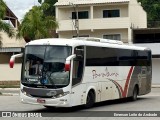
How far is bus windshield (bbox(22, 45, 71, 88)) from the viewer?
1958 cm

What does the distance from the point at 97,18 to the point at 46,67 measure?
3344 cm

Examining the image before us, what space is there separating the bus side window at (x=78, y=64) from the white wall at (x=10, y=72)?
1112 inches

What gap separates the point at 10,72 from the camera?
159 feet

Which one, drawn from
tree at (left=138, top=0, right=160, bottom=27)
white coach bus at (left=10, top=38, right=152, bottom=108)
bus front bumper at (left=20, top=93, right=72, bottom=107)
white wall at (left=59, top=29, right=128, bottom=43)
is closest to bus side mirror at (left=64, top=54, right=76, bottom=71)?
white coach bus at (left=10, top=38, right=152, bottom=108)

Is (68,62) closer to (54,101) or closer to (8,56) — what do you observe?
(54,101)

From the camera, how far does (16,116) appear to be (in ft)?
58.3

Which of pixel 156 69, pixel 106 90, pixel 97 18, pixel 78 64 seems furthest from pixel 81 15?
pixel 78 64

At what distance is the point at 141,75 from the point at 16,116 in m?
12.1

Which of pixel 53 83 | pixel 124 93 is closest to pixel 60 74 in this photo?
pixel 53 83

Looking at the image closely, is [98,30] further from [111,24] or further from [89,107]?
[89,107]

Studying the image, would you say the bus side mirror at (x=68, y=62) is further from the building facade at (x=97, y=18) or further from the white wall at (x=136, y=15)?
the white wall at (x=136, y=15)

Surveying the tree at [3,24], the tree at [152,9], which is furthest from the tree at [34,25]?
the tree at [152,9]

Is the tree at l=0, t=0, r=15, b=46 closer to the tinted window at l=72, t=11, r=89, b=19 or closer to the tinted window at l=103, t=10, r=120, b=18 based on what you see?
the tinted window at l=72, t=11, r=89, b=19

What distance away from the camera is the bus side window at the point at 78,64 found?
2014 centimetres
